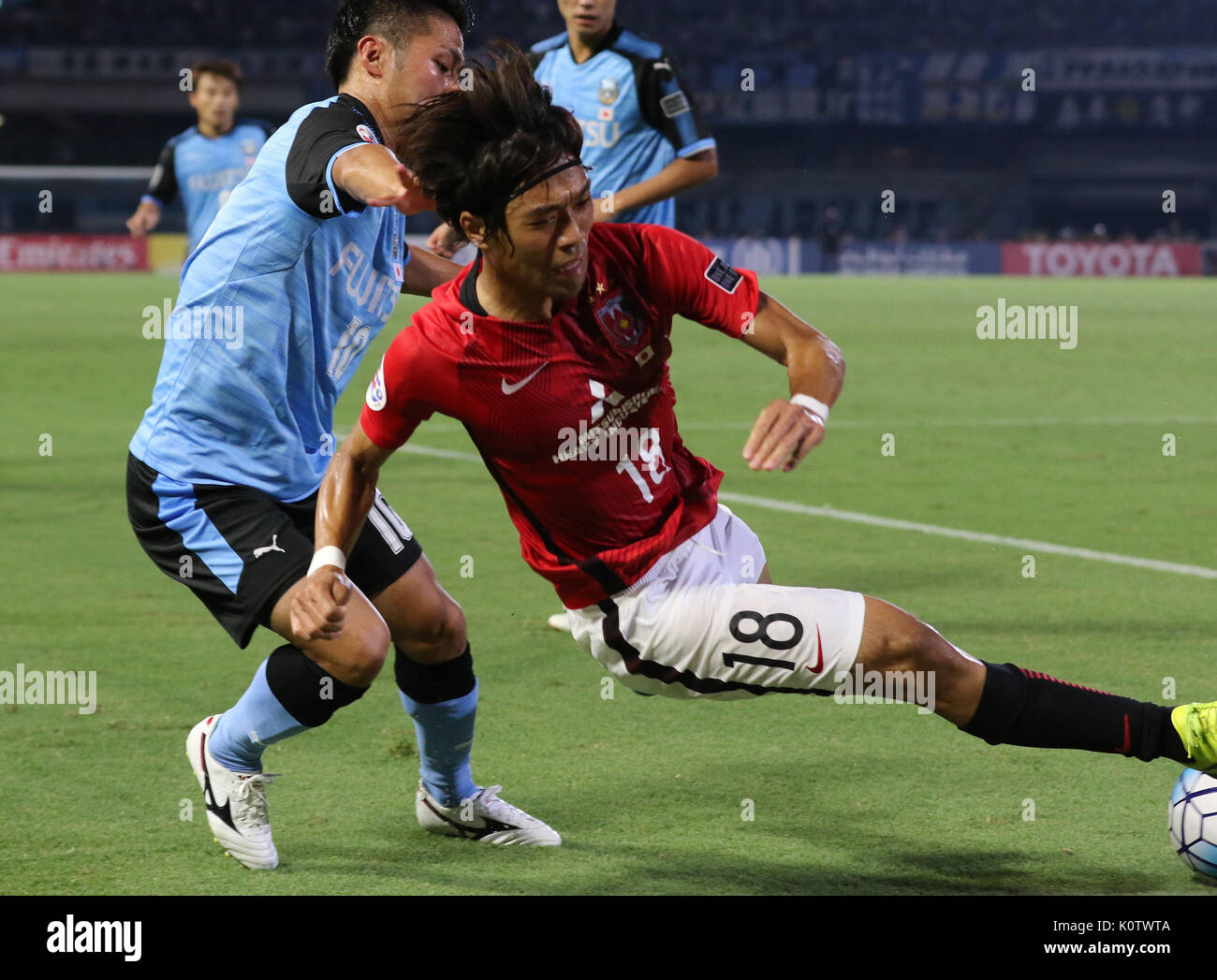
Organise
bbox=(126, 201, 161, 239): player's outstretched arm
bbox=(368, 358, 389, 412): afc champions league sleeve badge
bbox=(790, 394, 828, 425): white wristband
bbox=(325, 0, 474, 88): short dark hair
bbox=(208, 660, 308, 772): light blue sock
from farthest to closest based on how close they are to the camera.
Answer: bbox=(126, 201, 161, 239): player's outstretched arm, bbox=(325, 0, 474, 88): short dark hair, bbox=(208, 660, 308, 772): light blue sock, bbox=(368, 358, 389, 412): afc champions league sleeve badge, bbox=(790, 394, 828, 425): white wristband

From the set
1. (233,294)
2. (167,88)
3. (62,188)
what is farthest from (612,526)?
(167,88)

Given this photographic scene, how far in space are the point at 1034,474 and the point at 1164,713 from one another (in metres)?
6.23

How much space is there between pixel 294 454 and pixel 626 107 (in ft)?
13.2

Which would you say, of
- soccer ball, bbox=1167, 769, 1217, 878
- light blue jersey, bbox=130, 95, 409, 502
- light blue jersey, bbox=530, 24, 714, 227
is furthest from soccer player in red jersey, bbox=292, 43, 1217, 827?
light blue jersey, bbox=530, 24, 714, 227

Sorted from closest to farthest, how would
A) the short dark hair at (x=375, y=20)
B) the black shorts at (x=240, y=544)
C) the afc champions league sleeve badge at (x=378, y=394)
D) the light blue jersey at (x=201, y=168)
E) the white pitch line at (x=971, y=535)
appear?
the afc champions league sleeve badge at (x=378, y=394) < the black shorts at (x=240, y=544) < the short dark hair at (x=375, y=20) < the white pitch line at (x=971, y=535) < the light blue jersey at (x=201, y=168)

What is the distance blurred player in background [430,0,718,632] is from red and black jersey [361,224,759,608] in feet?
12.0

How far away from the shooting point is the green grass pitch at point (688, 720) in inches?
144

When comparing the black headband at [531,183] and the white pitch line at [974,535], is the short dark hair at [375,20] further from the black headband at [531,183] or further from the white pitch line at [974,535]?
the white pitch line at [974,535]

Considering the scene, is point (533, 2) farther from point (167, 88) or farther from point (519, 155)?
point (519, 155)

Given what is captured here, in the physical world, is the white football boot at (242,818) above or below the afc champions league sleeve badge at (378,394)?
below

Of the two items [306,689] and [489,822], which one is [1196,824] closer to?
[489,822]

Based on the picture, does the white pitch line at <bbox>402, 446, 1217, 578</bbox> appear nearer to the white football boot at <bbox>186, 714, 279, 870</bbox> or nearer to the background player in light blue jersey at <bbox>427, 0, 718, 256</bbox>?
the background player in light blue jersey at <bbox>427, 0, 718, 256</bbox>

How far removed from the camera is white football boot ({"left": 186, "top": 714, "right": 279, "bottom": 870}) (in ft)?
11.9

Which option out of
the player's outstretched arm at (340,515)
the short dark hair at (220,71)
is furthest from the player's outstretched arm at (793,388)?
the short dark hair at (220,71)
